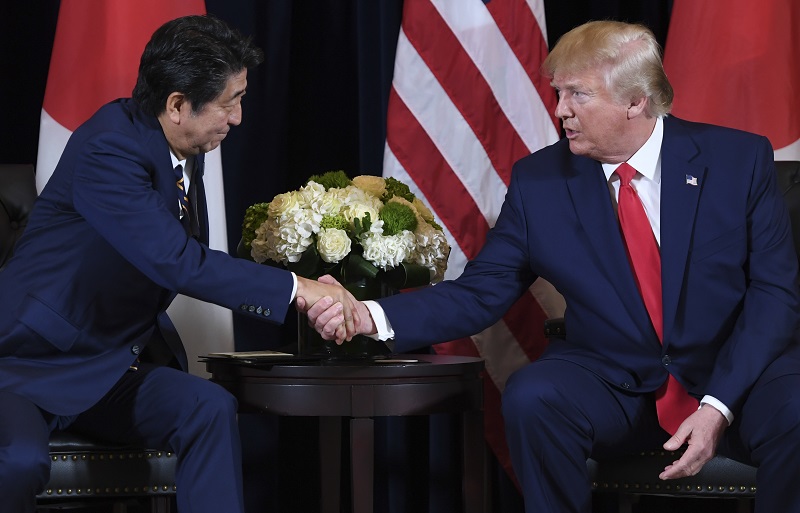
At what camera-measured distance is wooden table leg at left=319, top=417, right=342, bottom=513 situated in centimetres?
317

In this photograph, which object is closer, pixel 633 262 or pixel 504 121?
pixel 633 262

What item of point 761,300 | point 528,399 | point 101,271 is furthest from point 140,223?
point 761,300

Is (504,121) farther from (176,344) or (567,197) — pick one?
(176,344)

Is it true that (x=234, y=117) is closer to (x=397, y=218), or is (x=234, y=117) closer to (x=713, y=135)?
(x=397, y=218)

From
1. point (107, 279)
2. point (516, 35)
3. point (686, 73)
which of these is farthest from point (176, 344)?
point (686, 73)

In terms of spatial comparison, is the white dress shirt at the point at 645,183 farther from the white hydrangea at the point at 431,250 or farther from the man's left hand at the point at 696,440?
the man's left hand at the point at 696,440

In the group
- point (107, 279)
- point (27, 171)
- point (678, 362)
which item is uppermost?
point (27, 171)

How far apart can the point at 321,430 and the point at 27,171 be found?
108 cm

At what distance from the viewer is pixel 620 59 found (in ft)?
8.78

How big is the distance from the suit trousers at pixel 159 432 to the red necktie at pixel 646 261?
968 millimetres

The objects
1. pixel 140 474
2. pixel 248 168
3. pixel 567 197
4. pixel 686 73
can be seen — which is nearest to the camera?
pixel 140 474

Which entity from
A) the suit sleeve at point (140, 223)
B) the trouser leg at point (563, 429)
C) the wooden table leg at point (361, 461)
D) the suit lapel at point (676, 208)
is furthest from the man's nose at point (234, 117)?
the suit lapel at point (676, 208)

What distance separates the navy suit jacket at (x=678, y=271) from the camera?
258 centimetres

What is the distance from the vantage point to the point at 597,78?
8.78 ft
